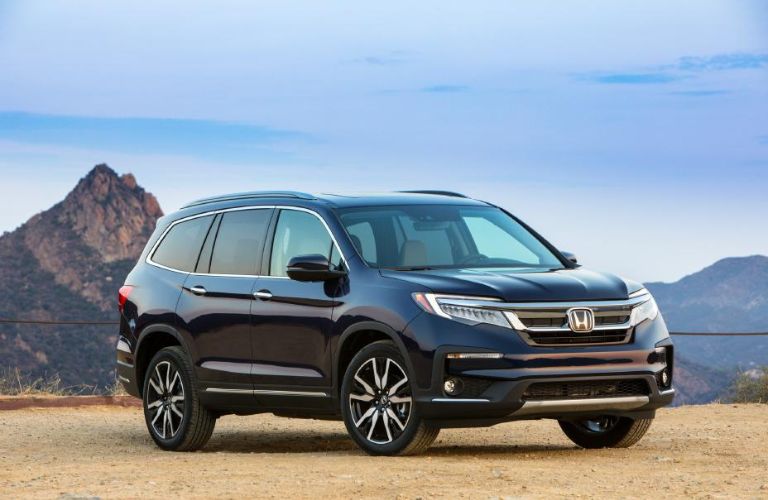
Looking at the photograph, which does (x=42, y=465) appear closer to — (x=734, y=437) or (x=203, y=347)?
(x=203, y=347)

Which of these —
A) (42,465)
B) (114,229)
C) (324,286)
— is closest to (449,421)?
(324,286)

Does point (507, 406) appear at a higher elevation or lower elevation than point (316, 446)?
higher

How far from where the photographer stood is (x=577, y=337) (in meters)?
10.6

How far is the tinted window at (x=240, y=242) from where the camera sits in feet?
40.1

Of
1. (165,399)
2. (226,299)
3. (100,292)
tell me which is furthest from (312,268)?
(100,292)

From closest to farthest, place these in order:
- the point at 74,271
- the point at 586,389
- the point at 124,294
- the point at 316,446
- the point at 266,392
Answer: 1. the point at 586,389
2. the point at 266,392
3. the point at 316,446
4. the point at 124,294
5. the point at 74,271

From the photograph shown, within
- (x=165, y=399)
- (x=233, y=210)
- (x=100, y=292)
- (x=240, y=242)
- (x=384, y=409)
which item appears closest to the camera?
(x=384, y=409)

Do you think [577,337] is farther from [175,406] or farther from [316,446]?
[175,406]

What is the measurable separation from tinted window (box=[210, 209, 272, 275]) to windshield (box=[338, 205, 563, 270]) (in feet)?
3.01

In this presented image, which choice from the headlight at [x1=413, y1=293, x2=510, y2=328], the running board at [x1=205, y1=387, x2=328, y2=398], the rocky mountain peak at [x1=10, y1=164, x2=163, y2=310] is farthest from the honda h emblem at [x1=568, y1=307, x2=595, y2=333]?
the rocky mountain peak at [x1=10, y1=164, x2=163, y2=310]

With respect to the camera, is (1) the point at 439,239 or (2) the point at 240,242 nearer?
(1) the point at 439,239

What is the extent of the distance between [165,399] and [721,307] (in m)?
95.4

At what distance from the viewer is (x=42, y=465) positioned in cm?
1138

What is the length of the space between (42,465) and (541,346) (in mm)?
3896
